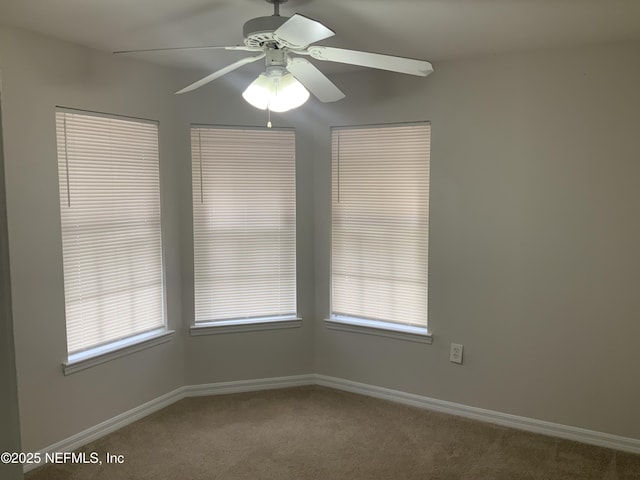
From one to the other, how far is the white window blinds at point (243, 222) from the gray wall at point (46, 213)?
57cm

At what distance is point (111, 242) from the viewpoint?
301 centimetres

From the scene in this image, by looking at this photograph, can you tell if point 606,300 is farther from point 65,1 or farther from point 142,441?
point 65,1

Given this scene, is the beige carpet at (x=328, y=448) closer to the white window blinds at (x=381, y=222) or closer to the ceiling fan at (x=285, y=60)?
the white window blinds at (x=381, y=222)

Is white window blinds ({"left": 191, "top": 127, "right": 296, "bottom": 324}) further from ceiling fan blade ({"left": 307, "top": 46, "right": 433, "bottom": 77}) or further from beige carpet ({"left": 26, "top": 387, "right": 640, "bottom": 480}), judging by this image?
ceiling fan blade ({"left": 307, "top": 46, "right": 433, "bottom": 77})

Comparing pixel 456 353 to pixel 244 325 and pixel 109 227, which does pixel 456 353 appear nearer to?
pixel 244 325

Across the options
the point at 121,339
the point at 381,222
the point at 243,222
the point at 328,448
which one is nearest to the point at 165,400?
the point at 121,339

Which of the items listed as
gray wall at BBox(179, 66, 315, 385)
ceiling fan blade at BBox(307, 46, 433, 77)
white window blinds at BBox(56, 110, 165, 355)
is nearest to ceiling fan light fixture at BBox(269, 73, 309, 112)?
ceiling fan blade at BBox(307, 46, 433, 77)

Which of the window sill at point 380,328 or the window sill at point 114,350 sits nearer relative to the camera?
the window sill at point 114,350

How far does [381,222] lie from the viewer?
3389 millimetres

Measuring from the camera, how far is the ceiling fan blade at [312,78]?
2064 millimetres

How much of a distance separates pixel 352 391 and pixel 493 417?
0.98 m

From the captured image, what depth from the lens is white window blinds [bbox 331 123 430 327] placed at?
3260 millimetres

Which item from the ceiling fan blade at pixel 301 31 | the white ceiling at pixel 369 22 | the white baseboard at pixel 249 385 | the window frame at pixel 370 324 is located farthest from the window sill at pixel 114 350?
the ceiling fan blade at pixel 301 31

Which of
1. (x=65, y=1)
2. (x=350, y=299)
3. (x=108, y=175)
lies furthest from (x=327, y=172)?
(x=65, y=1)
